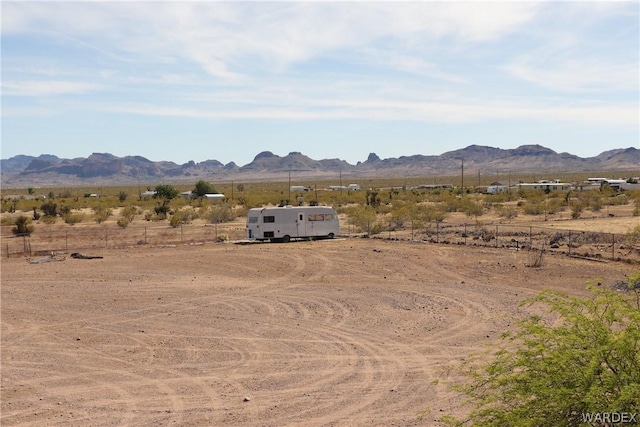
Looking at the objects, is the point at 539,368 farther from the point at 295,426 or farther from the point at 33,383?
the point at 33,383

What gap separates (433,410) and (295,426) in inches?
114

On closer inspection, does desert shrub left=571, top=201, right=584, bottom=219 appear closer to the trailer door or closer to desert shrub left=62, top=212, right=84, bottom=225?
the trailer door

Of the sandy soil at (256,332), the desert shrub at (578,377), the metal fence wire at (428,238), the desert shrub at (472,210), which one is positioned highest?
the desert shrub at (578,377)

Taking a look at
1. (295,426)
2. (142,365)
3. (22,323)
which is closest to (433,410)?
(295,426)

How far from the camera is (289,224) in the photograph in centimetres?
4222

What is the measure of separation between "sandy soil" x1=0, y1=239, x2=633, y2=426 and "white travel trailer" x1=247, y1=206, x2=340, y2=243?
7.38 metres

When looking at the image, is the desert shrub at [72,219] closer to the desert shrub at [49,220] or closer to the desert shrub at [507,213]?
the desert shrub at [49,220]

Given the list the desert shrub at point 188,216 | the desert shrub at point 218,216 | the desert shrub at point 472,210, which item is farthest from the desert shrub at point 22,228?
the desert shrub at point 472,210

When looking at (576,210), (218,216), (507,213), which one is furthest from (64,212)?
(576,210)

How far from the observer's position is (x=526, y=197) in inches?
3376

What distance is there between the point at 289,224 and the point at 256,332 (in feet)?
74.7

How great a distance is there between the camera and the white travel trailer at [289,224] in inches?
1645

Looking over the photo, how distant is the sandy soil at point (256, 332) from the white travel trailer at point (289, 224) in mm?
7384

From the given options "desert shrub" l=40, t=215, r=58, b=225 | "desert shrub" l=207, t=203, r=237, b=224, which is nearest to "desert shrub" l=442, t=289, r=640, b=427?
"desert shrub" l=207, t=203, r=237, b=224
